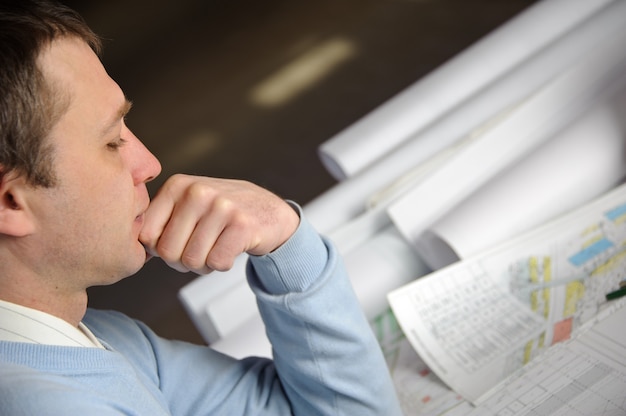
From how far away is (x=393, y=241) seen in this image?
54.9 inches

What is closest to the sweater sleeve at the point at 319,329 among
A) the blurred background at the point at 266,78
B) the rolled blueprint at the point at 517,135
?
the rolled blueprint at the point at 517,135

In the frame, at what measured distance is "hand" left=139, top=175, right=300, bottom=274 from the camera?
3.01ft

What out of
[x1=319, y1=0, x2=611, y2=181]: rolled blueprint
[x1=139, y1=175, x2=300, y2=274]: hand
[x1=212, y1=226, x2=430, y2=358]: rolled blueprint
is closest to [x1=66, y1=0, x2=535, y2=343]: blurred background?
[x1=319, y1=0, x2=611, y2=181]: rolled blueprint

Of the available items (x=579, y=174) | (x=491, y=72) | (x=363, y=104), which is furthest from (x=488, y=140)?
(x=363, y=104)

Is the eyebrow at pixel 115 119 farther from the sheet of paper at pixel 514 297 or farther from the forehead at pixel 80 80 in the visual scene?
the sheet of paper at pixel 514 297

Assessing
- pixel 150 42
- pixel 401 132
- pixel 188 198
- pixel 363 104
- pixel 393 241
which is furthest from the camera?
pixel 150 42

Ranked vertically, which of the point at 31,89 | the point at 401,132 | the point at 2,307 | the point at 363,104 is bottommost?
the point at 363,104

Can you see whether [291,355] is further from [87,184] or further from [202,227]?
[87,184]

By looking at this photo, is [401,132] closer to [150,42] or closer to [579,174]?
[579,174]

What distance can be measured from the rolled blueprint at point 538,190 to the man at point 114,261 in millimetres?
345

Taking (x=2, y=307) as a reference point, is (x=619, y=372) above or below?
below

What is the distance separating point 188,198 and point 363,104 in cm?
170

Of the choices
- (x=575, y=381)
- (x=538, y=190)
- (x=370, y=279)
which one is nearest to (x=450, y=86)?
(x=538, y=190)

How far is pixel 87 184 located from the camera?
828mm
